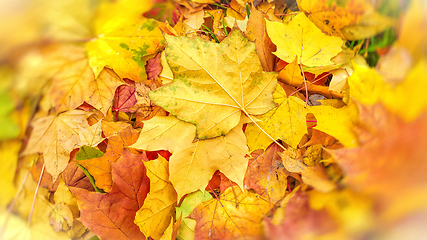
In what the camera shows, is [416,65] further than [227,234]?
No

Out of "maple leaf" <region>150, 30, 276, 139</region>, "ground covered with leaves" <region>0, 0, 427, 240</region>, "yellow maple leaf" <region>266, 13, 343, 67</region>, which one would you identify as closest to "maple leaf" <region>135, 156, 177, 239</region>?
"ground covered with leaves" <region>0, 0, 427, 240</region>

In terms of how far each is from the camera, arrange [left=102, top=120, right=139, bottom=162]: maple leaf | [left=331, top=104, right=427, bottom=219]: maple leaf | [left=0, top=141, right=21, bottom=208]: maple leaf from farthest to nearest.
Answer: [left=102, top=120, right=139, bottom=162]: maple leaf → [left=0, top=141, right=21, bottom=208]: maple leaf → [left=331, top=104, right=427, bottom=219]: maple leaf

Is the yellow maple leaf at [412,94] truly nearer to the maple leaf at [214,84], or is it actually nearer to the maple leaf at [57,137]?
the maple leaf at [214,84]

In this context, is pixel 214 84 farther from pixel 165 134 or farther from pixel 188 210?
pixel 188 210

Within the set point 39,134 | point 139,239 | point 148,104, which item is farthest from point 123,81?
point 139,239

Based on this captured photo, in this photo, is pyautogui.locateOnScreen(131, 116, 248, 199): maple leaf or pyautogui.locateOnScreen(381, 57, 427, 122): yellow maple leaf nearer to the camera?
pyautogui.locateOnScreen(381, 57, 427, 122): yellow maple leaf

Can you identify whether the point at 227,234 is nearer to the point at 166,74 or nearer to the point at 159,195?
the point at 159,195

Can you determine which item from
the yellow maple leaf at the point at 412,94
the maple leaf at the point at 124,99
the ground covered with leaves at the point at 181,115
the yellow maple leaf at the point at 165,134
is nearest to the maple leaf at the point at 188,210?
the ground covered with leaves at the point at 181,115

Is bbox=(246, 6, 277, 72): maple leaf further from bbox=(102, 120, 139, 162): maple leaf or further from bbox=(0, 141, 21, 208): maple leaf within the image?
bbox=(0, 141, 21, 208): maple leaf
